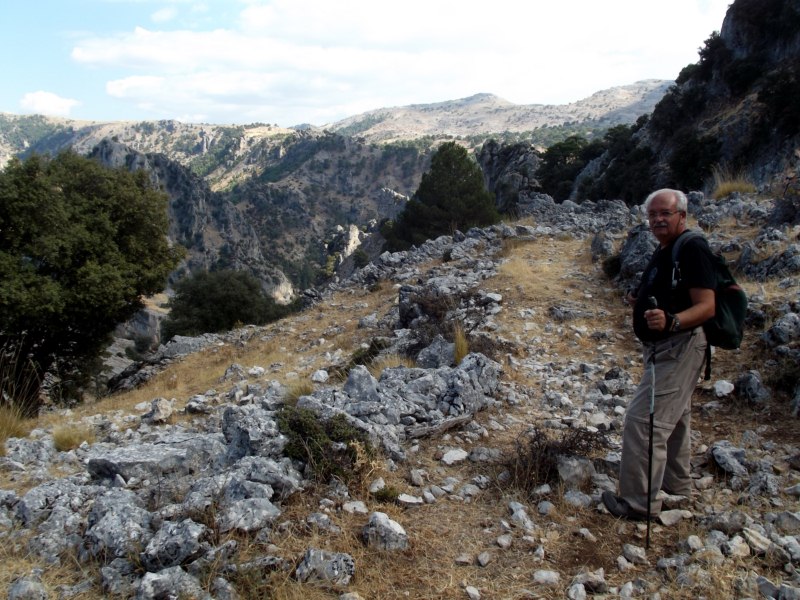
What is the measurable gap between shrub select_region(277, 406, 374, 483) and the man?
6.85 ft

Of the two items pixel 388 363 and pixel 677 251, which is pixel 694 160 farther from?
pixel 677 251

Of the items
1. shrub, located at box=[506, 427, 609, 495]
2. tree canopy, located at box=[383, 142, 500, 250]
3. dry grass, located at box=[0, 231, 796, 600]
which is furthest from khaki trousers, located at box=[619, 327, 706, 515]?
tree canopy, located at box=[383, 142, 500, 250]

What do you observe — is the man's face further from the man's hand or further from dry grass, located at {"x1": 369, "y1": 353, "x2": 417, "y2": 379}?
dry grass, located at {"x1": 369, "y1": 353, "x2": 417, "y2": 379}

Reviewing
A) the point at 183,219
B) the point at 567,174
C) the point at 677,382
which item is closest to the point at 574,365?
the point at 677,382

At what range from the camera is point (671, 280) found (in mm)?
3541

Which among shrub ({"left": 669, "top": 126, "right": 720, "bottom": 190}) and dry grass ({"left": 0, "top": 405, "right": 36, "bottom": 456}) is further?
shrub ({"left": 669, "top": 126, "right": 720, "bottom": 190})

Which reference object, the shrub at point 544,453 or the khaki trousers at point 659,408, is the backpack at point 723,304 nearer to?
the khaki trousers at point 659,408

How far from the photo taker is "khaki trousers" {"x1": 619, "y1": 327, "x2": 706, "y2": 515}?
3.58m

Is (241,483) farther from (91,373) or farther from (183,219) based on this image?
(183,219)

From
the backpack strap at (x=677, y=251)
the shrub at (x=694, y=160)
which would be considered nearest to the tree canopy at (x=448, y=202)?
the shrub at (x=694, y=160)

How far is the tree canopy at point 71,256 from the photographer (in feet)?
41.4

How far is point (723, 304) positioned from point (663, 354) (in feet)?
1.71

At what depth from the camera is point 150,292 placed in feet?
51.9

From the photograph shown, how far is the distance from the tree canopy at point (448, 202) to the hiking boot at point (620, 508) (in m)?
24.6
